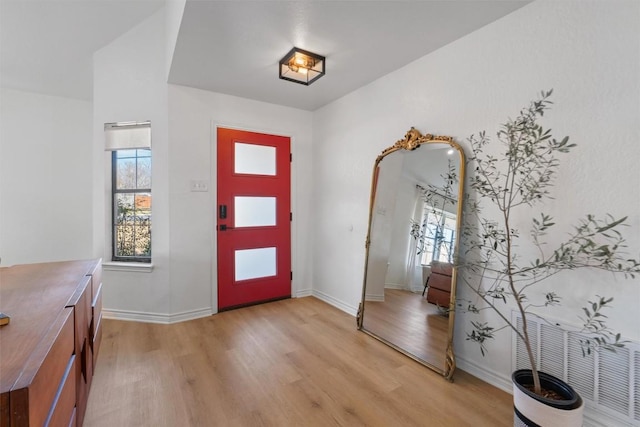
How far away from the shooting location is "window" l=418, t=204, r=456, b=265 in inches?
85.5

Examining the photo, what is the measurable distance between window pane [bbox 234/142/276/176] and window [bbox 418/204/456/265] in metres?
2.08

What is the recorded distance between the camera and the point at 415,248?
7.98 ft

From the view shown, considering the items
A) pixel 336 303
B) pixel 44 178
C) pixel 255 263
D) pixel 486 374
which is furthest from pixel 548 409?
pixel 44 178

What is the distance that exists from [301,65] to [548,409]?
9.10ft

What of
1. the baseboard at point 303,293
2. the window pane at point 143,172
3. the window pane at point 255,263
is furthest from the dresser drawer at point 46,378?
the baseboard at point 303,293

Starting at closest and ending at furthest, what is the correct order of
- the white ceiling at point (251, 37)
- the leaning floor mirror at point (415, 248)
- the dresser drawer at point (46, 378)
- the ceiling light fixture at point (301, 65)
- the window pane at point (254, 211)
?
the dresser drawer at point (46, 378) → the white ceiling at point (251, 37) → the leaning floor mirror at point (415, 248) → the ceiling light fixture at point (301, 65) → the window pane at point (254, 211)

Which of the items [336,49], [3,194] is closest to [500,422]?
[336,49]

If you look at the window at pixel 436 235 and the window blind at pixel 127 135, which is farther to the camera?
the window blind at pixel 127 135

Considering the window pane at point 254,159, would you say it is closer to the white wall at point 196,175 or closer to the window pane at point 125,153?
the white wall at point 196,175

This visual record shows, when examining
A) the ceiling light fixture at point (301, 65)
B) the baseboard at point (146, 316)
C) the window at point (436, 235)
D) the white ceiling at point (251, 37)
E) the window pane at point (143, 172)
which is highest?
the white ceiling at point (251, 37)

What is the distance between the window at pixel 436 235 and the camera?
2.17m

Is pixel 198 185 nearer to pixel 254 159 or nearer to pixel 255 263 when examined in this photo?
pixel 254 159

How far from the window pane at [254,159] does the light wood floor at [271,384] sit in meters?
1.85

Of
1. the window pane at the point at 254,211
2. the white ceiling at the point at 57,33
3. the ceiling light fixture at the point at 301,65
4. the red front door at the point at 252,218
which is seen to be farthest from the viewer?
the window pane at the point at 254,211
